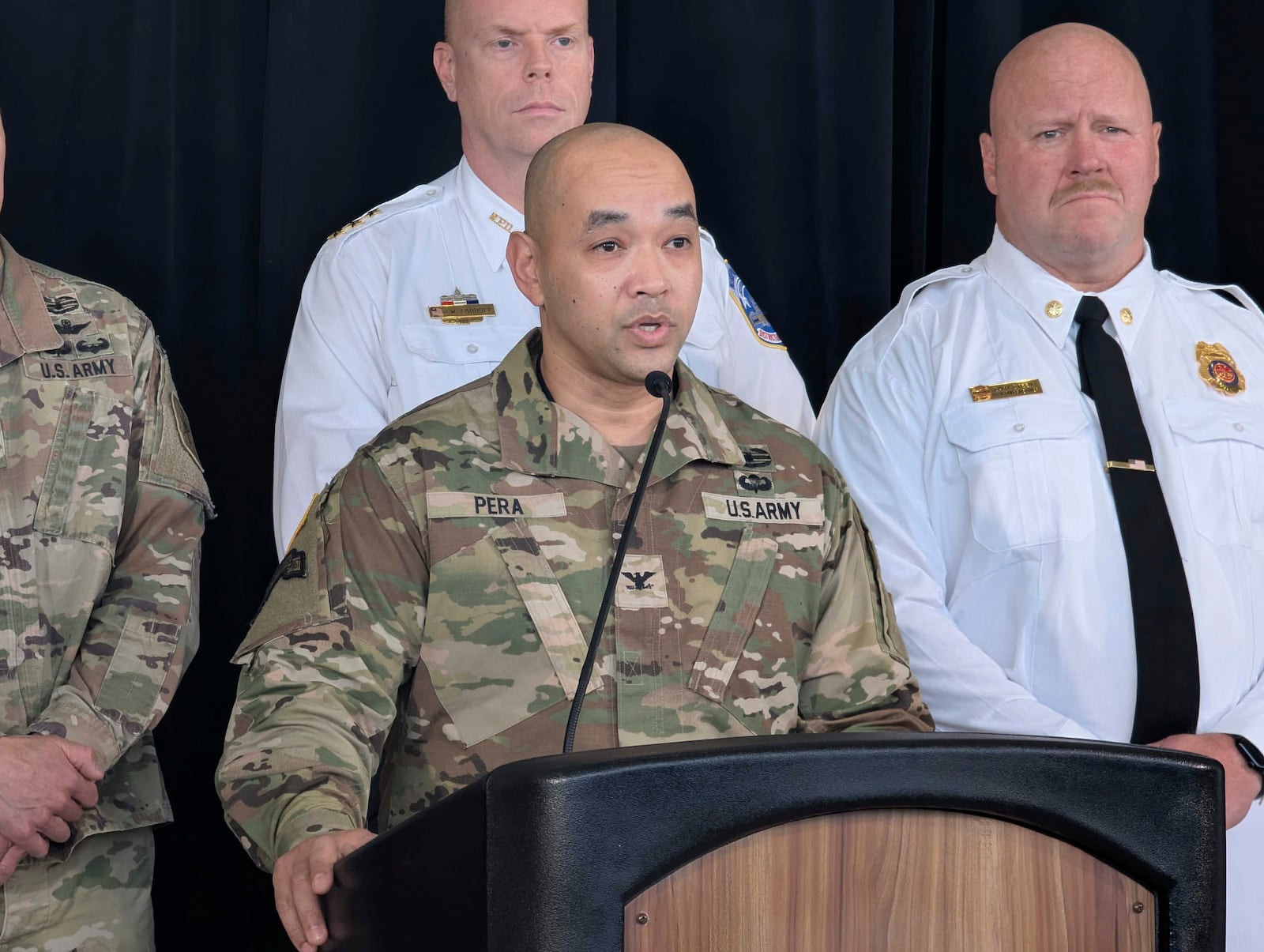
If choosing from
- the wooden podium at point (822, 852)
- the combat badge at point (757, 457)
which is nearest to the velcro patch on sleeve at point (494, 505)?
the combat badge at point (757, 457)

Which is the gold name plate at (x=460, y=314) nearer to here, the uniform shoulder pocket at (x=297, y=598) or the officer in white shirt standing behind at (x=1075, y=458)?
the officer in white shirt standing behind at (x=1075, y=458)

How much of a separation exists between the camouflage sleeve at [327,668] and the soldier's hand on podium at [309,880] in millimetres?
77

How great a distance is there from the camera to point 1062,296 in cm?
251

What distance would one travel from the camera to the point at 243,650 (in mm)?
1596

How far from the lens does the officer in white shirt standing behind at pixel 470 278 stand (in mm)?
2387

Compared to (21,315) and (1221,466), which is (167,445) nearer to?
(21,315)

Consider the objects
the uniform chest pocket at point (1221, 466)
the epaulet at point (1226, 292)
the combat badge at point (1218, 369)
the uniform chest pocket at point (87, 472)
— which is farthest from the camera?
the epaulet at point (1226, 292)

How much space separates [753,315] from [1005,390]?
44 cm

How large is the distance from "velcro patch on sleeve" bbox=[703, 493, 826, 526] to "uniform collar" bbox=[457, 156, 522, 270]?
2.98 feet

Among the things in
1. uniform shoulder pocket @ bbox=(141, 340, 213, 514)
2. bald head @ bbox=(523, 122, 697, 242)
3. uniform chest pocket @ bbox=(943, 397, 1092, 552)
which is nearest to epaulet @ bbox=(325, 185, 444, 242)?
uniform shoulder pocket @ bbox=(141, 340, 213, 514)

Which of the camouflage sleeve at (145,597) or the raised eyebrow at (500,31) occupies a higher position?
the raised eyebrow at (500,31)

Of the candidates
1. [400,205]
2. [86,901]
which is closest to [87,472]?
[86,901]

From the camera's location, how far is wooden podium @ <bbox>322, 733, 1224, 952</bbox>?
885mm

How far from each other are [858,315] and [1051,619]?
988mm
